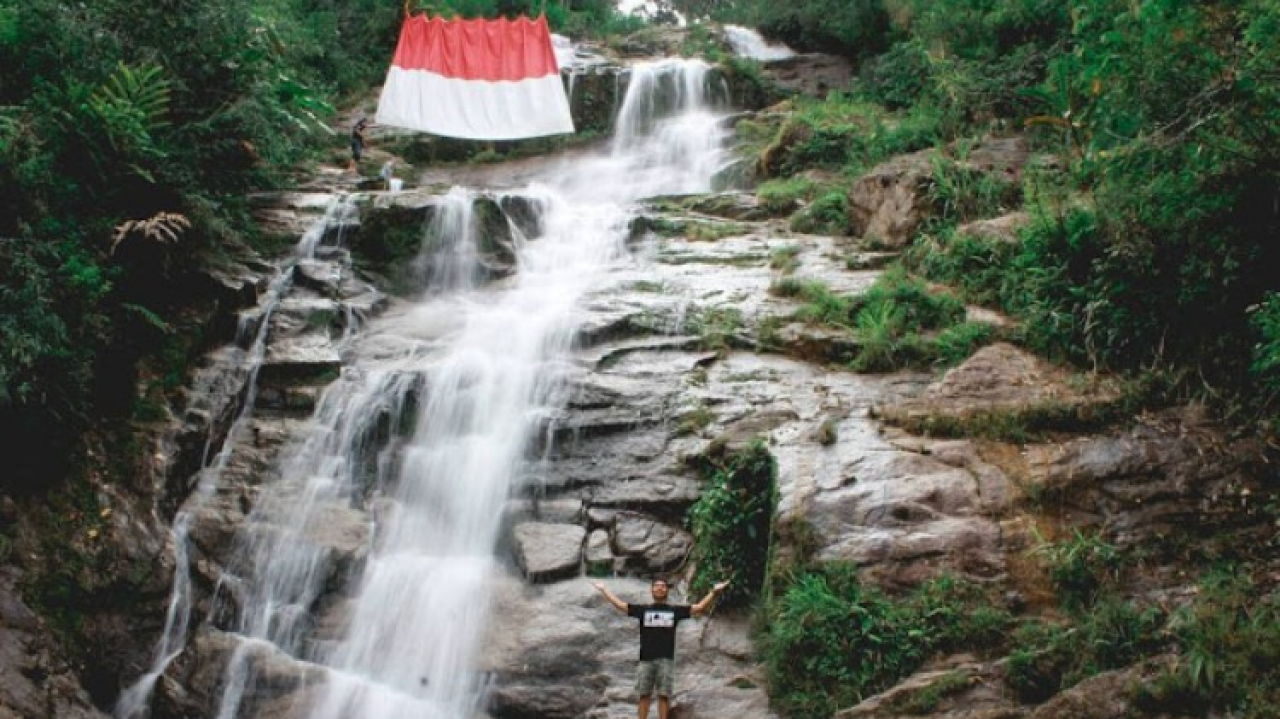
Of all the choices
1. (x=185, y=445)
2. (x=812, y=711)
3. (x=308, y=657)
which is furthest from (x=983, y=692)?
(x=185, y=445)

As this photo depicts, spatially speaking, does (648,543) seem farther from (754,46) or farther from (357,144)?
(754,46)

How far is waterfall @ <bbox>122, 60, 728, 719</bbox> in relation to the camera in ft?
22.6

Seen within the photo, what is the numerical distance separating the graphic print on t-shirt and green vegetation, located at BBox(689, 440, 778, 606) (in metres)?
0.94

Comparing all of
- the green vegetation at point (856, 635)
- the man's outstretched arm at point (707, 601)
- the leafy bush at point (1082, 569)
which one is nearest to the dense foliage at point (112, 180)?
the man's outstretched arm at point (707, 601)

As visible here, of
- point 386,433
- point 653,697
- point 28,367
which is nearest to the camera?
point 653,697

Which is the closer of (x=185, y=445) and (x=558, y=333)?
(x=185, y=445)

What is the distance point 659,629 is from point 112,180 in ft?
24.7

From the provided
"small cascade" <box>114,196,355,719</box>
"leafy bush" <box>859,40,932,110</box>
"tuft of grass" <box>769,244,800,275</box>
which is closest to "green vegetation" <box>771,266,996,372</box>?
"tuft of grass" <box>769,244,800,275</box>

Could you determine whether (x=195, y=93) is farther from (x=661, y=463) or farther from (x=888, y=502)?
(x=888, y=502)

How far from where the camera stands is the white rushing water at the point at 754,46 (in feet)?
71.4

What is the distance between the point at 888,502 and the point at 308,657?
4.83 m

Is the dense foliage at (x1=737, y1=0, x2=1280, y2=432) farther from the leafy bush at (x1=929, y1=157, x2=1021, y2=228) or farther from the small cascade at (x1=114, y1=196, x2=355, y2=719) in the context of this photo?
the small cascade at (x1=114, y1=196, x2=355, y2=719)

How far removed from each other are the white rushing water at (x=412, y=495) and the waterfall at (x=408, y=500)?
0.05ft

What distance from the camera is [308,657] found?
709 cm
